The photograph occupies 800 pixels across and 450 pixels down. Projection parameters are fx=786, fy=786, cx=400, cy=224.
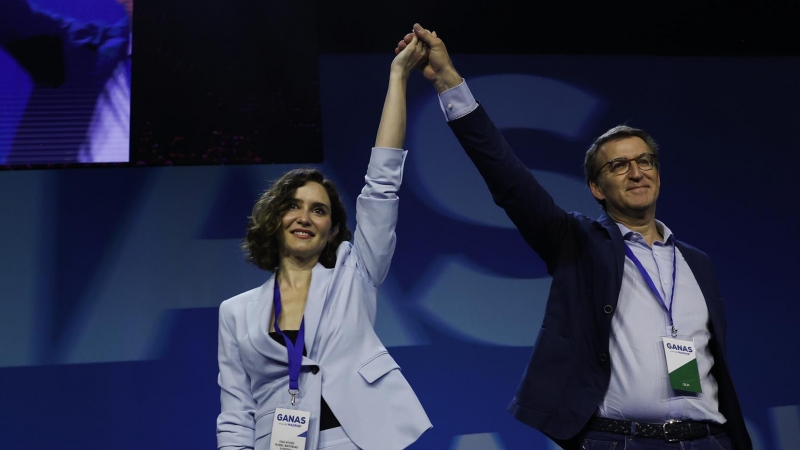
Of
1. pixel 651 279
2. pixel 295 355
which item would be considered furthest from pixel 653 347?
pixel 295 355

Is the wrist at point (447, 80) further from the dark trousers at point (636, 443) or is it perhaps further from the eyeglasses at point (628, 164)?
the dark trousers at point (636, 443)

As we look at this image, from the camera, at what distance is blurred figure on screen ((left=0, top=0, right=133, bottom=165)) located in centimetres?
341

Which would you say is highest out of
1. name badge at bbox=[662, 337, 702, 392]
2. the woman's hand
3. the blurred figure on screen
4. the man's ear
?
the blurred figure on screen

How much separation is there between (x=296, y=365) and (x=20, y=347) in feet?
6.48

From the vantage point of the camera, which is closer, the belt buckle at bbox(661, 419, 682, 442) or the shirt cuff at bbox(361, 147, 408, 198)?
the belt buckle at bbox(661, 419, 682, 442)

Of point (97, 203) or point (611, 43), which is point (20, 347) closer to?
point (97, 203)

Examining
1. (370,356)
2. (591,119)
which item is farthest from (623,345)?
(591,119)

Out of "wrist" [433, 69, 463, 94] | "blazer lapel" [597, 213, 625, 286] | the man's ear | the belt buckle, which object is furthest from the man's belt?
"wrist" [433, 69, 463, 94]

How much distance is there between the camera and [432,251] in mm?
3543

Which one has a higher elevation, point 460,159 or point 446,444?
point 460,159

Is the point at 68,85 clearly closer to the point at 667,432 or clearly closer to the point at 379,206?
the point at 379,206

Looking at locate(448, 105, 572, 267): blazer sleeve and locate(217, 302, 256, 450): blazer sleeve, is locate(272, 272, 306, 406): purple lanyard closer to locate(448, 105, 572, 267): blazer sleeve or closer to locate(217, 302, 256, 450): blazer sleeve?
locate(217, 302, 256, 450): blazer sleeve

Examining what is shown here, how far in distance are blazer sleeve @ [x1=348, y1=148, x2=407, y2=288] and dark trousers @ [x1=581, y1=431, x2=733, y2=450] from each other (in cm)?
65

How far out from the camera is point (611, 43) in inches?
149
